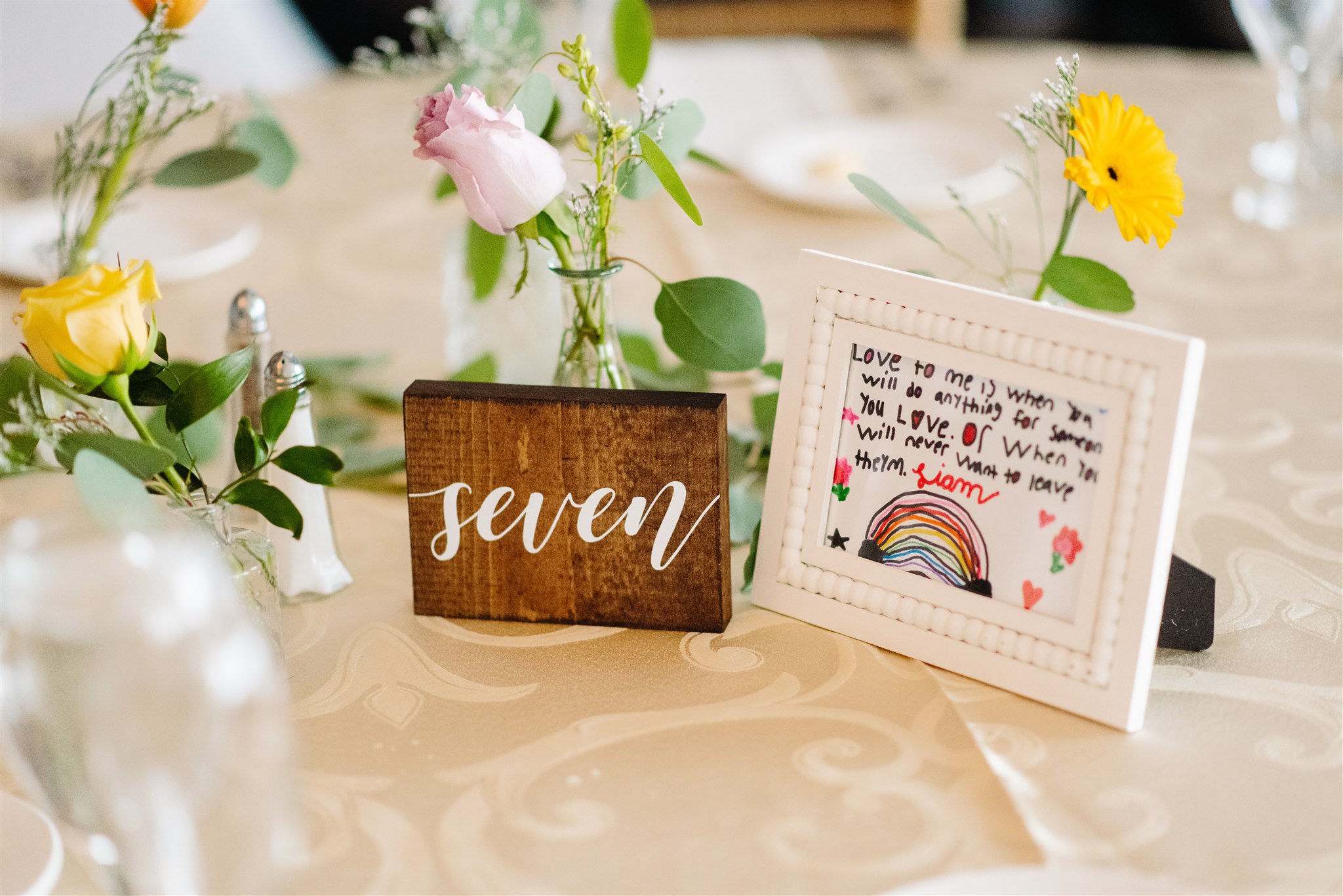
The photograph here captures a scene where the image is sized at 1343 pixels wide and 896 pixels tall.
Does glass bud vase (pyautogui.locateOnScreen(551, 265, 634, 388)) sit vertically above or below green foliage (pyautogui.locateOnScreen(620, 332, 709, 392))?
above

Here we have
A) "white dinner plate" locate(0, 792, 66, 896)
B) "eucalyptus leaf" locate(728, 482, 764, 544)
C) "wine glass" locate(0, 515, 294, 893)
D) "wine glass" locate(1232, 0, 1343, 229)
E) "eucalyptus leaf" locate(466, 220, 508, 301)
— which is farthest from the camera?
"wine glass" locate(1232, 0, 1343, 229)

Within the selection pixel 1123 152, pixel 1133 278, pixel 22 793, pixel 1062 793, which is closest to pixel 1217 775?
pixel 1062 793

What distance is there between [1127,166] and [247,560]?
0.55 m

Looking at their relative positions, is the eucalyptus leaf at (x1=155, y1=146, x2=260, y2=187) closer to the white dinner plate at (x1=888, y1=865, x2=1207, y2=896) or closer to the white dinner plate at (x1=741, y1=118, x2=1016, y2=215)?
the white dinner plate at (x1=741, y1=118, x2=1016, y2=215)

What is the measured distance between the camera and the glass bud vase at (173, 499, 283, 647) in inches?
26.6

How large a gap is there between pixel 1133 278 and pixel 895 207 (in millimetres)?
600

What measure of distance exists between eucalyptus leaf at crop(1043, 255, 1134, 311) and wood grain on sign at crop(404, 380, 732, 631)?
0.77ft

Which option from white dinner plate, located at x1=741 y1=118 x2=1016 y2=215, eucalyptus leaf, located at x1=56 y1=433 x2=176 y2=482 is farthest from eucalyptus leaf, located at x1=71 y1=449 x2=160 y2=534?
white dinner plate, located at x1=741 y1=118 x2=1016 y2=215

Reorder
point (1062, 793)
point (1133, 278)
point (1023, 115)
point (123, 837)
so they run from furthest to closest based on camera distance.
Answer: point (1133, 278), point (1023, 115), point (1062, 793), point (123, 837)

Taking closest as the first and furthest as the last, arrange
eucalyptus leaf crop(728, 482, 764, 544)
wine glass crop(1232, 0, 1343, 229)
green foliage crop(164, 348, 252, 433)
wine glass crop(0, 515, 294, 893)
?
wine glass crop(0, 515, 294, 893) → green foliage crop(164, 348, 252, 433) → eucalyptus leaf crop(728, 482, 764, 544) → wine glass crop(1232, 0, 1343, 229)

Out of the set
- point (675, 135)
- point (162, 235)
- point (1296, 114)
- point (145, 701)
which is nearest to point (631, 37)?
point (675, 135)

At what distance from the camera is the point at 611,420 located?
69 centimetres

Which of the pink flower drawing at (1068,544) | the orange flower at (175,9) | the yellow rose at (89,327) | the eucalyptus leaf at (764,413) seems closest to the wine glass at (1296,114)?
the eucalyptus leaf at (764,413)

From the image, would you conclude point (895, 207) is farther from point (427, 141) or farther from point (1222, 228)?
point (1222, 228)
